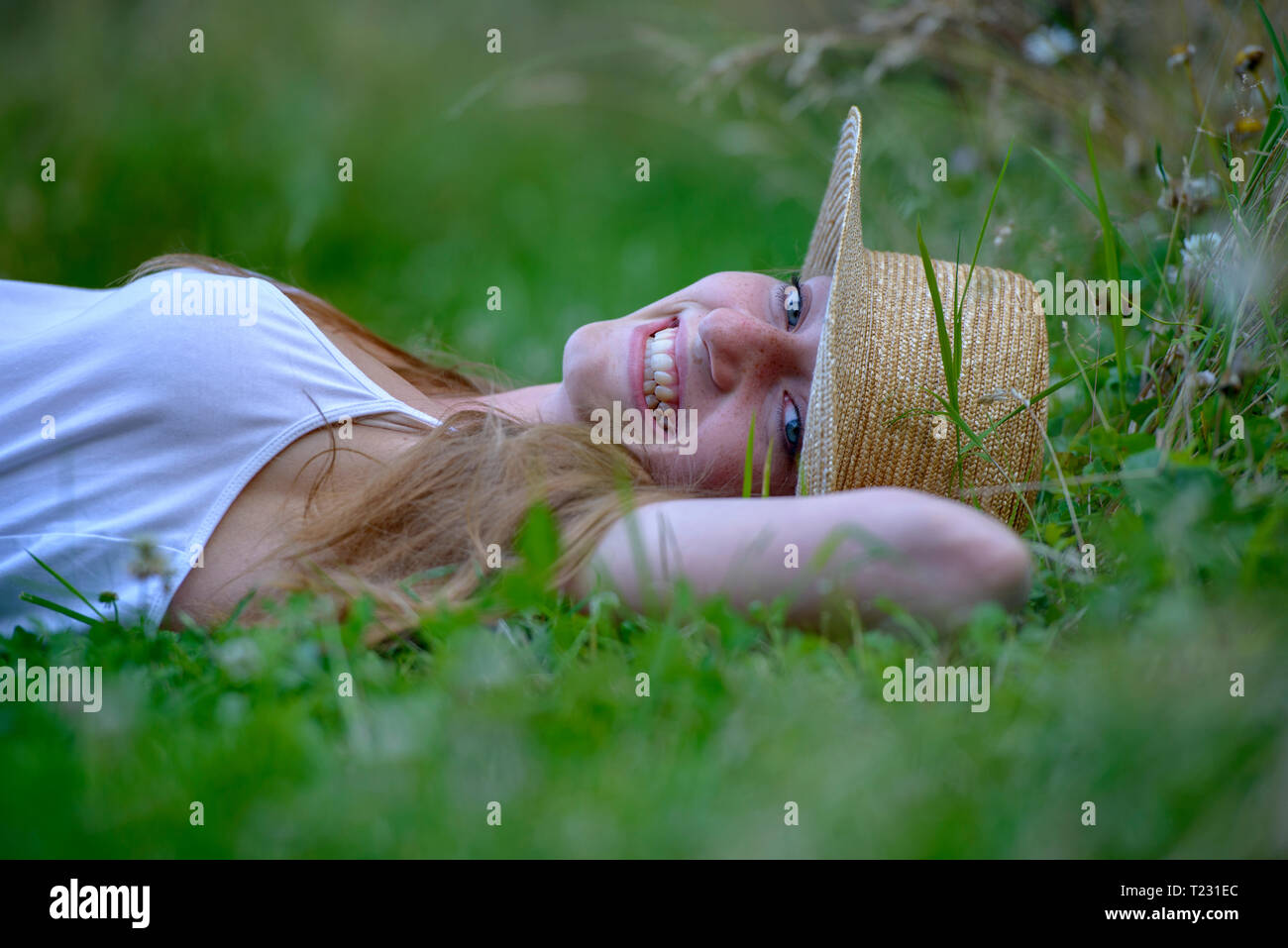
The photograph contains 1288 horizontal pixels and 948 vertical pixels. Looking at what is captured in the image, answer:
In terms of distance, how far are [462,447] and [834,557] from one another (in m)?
0.74

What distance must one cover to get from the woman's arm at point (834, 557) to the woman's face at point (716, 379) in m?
0.46

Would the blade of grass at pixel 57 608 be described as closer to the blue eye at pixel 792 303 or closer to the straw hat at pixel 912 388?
the straw hat at pixel 912 388

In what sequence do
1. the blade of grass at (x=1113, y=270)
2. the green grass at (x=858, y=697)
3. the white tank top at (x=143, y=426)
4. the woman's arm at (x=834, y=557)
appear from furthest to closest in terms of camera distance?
the blade of grass at (x=1113, y=270), the white tank top at (x=143, y=426), the woman's arm at (x=834, y=557), the green grass at (x=858, y=697)

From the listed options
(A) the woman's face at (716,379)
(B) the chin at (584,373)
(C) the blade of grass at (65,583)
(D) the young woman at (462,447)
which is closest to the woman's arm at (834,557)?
(D) the young woman at (462,447)

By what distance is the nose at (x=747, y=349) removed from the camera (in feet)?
6.91

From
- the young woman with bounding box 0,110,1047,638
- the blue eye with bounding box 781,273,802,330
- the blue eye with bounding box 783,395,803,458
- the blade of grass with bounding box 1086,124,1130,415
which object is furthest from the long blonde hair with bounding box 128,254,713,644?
the blade of grass with bounding box 1086,124,1130,415

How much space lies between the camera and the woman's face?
212 centimetres

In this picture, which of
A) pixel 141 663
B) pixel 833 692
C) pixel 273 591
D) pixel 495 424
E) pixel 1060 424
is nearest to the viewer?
pixel 833 692

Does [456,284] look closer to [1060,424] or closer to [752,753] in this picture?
[1060,424]

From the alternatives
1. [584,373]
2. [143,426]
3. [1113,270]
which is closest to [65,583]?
[143,426]
